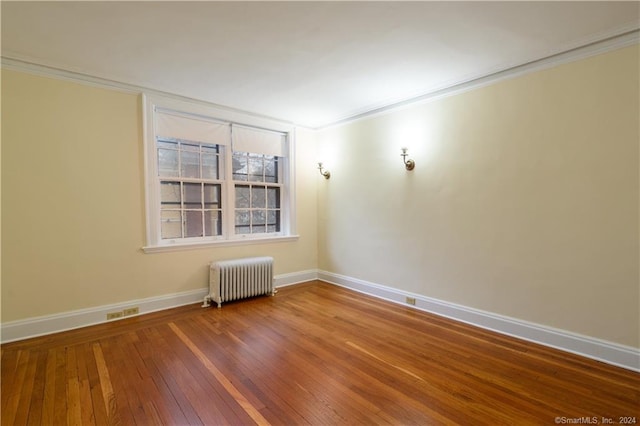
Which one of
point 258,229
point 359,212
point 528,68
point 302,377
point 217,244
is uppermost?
point 528,68

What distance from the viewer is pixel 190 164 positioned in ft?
13.6

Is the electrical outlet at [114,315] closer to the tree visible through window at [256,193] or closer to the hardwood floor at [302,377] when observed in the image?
the hardwood floor at [302,377]

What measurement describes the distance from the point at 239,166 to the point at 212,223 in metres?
0.94

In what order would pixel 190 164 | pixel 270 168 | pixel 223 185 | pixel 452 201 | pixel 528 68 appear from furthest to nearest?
pixel 270 168, pixel 223 185, pixel 190 164, pixel 452 201, pixel 528 68

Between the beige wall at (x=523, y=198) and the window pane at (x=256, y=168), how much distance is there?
1.69 m

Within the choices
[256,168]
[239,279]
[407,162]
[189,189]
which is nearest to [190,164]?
[189,189]

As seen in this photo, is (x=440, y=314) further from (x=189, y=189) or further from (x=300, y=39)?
(x=189, y=189)

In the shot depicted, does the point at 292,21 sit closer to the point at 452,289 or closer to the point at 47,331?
the point at 452,289

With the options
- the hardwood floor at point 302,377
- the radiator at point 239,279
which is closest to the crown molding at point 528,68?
the hardwood floor at point 302,377

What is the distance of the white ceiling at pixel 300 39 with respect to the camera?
7.14 feet

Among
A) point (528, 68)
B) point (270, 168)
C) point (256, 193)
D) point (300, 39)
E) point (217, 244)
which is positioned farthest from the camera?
point (270, 168)

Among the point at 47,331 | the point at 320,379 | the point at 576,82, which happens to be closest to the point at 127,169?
the point at 47,331

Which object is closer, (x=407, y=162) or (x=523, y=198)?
(x=523, y=198)

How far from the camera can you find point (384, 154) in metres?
4.27
